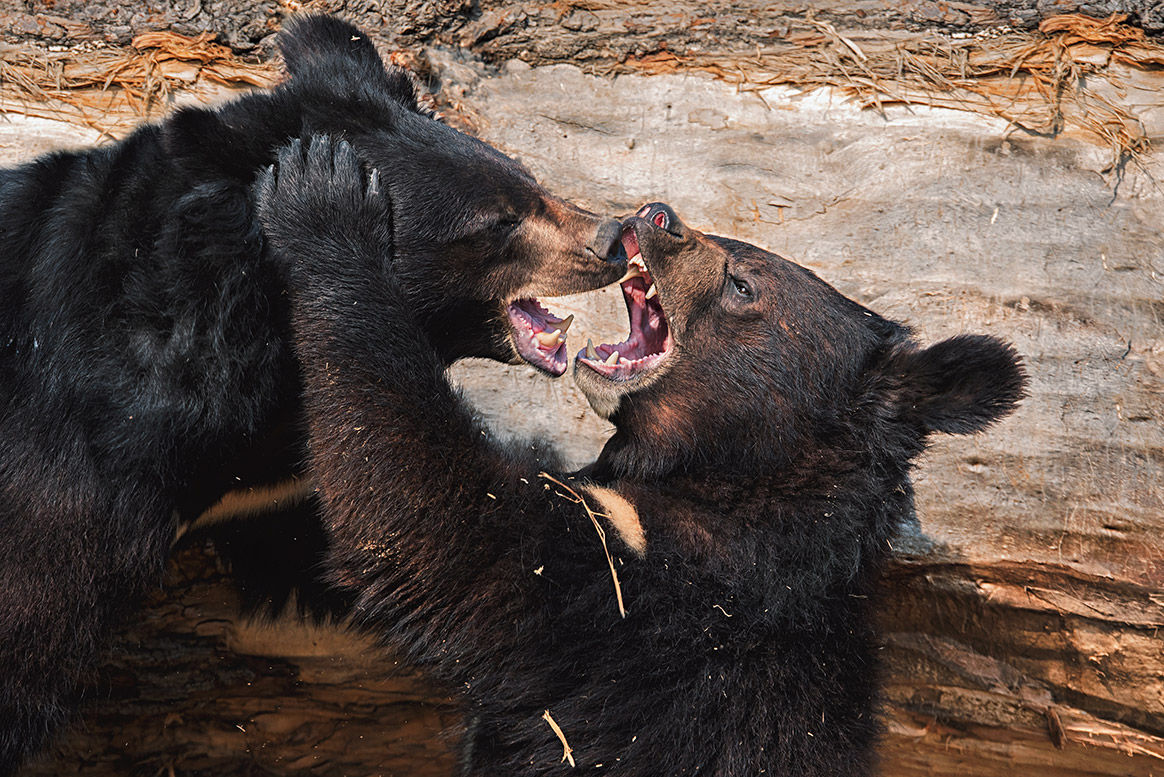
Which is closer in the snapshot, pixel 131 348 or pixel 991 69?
pixel 131 348

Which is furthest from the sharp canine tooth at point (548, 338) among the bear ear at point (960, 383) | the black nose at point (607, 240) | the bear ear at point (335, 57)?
the bear ear at point (960, 383)

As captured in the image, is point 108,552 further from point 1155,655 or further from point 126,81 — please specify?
point 1155,655

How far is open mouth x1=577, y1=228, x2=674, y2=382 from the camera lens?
3.83m

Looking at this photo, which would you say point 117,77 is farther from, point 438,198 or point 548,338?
point 548,338

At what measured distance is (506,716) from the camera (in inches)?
131

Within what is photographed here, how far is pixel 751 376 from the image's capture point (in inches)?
148

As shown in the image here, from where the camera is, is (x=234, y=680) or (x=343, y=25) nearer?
(x=343, y=25)

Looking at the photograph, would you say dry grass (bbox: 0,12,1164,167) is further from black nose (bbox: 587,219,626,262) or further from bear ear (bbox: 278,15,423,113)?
black nose (bbox: 587,219,626,262)

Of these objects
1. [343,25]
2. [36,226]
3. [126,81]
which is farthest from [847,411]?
[126,81]

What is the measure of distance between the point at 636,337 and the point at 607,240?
0.52 m

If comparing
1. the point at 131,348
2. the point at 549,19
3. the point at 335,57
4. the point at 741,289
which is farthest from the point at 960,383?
the point at 549,19

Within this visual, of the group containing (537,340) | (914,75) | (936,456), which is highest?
(914,75)

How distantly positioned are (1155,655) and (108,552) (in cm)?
398

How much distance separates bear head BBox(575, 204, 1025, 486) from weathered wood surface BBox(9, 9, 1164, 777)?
1049 millimetres
